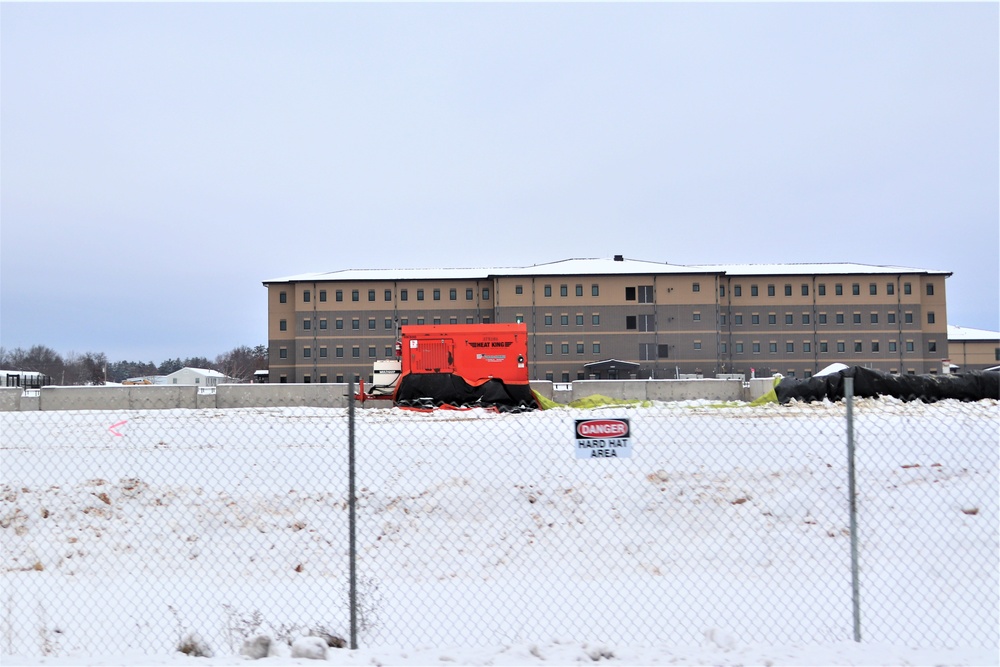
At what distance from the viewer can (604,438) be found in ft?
22.2

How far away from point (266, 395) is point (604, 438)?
25744 millimetres

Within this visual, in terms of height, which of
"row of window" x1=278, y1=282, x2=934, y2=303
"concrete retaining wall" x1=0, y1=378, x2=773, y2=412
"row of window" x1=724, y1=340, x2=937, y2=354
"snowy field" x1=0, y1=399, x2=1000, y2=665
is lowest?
"snowy field" x1=0, y1=399, x2=1000, y2=665

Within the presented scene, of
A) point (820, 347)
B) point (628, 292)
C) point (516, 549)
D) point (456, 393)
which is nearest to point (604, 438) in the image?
point (516, 549)

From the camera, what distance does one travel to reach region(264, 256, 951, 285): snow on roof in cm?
7706

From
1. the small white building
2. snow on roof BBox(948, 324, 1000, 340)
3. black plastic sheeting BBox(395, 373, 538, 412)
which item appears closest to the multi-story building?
snow on roof BBox(948, 324, 1000, 340)

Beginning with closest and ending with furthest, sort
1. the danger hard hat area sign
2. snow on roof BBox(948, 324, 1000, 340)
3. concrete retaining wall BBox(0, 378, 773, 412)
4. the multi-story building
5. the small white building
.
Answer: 1. the danger hard hat area sign
2. concrete retaining wall BBox(0, 378, 773, 412)
3. the multi-story building
4. snow on roof BBox(948, 324, 1000, 340)
5. the small white building

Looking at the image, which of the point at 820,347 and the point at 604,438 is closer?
the point at 604,438

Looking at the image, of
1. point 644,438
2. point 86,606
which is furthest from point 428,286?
point 86,606

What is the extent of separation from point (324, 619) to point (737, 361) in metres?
76.2

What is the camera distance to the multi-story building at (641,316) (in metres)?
76.1

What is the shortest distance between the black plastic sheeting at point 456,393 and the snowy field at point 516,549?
1246cm

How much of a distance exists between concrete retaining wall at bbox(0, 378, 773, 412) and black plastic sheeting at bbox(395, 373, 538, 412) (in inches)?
73.1

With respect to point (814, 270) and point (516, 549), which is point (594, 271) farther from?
point (516, 549)

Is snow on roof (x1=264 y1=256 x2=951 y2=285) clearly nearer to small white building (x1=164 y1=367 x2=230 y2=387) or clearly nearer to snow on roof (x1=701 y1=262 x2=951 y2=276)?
snow on roof (x1=701 y1=262 x2=951 y2=276)
